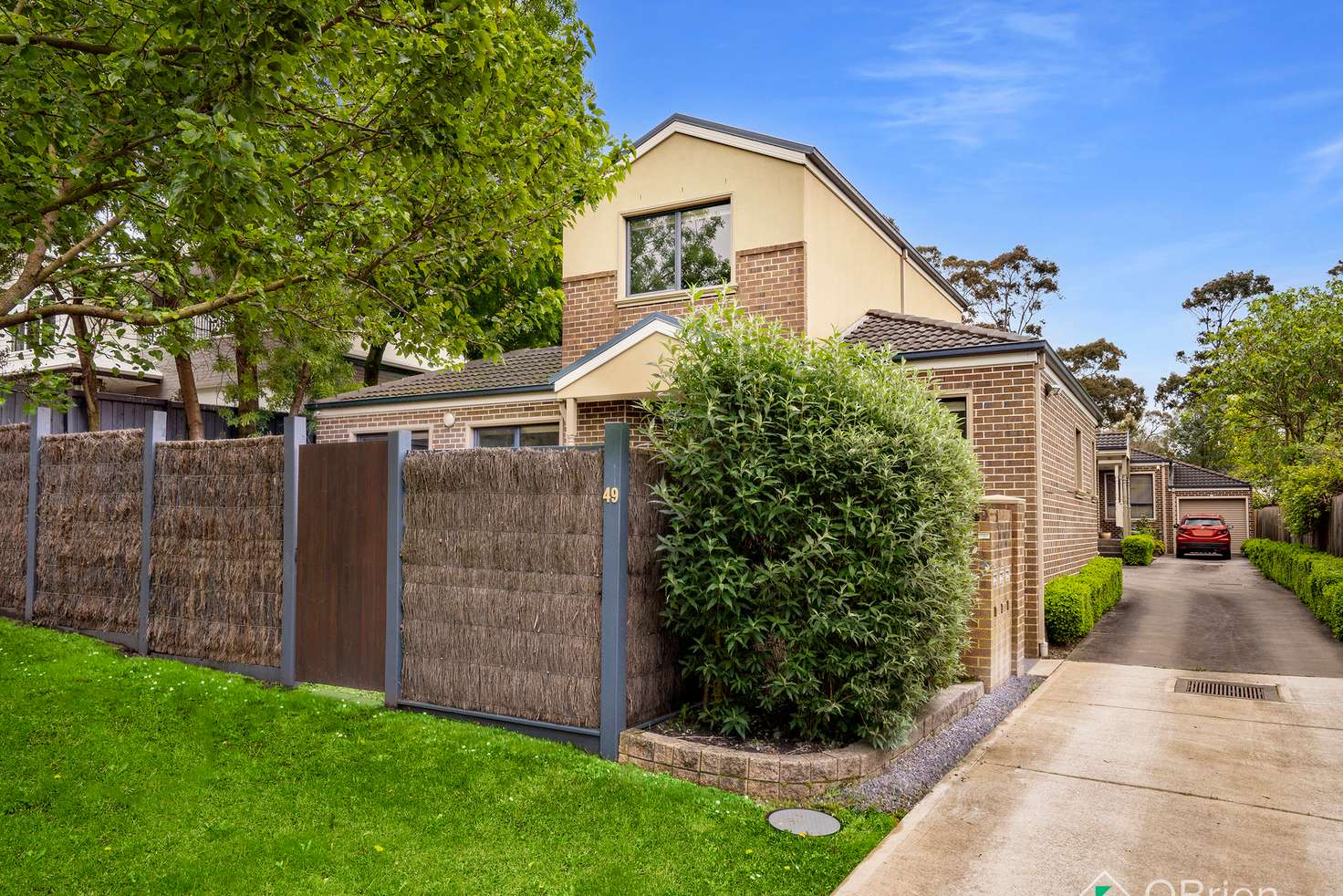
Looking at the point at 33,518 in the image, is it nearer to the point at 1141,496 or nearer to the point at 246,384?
the point at 246,384

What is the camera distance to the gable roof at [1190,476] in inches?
1357

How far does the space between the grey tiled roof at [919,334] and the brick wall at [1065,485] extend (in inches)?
41.0

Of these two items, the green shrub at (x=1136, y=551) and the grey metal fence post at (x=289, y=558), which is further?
the green shrub at (x=1136, y=551)

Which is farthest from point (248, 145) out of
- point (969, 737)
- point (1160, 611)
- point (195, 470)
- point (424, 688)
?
point (1160, 611)

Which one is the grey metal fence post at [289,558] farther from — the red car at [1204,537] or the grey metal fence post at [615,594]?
the red car at [1204,537]

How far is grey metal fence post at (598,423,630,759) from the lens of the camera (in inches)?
207

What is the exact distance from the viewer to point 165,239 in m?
6.58

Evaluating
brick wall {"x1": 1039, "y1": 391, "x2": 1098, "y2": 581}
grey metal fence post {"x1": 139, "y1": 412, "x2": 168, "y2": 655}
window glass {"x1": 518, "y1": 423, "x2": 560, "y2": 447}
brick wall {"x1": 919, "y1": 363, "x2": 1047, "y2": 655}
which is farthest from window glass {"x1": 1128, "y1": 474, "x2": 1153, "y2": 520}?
grey metal fence post {"x1": 139, "y1": 412, "x2": 168, "y2": 655}

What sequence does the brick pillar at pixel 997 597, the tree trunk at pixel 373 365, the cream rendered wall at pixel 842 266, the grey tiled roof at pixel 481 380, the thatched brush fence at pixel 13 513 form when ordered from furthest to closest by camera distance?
the tree trunk at pixel 373 365
the grey tiled roof at pixel 481 380
the cream rendered wall at pixel 842 266
the thatched brush fence at pixel 13 513
the brick pillar at pixel 997 597

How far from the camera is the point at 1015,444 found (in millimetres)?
10086

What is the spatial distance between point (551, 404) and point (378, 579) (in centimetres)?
780

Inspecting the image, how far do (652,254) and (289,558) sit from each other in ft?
25.9

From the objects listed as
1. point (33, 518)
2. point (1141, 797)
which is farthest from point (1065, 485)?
point (33, 518)

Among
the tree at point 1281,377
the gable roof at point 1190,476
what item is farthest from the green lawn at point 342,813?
the gable roof at point 1190,476
